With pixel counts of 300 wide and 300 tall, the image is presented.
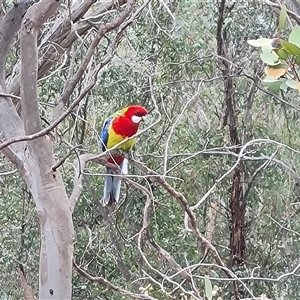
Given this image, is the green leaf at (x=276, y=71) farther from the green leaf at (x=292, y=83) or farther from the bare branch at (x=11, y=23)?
the bare branch at (x=11, y=23)

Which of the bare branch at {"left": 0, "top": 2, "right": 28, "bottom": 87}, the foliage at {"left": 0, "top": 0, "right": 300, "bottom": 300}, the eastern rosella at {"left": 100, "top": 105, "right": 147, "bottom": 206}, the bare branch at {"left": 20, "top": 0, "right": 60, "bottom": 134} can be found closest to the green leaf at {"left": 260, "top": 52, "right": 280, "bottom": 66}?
the bare branch at {"left": 20, "top": 0, "right": 60, "bottom": 134}

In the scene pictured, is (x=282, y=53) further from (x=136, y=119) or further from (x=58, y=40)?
(x=58, y=40)

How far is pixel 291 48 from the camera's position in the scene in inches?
22.5

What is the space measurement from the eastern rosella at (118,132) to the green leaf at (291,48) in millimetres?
1852

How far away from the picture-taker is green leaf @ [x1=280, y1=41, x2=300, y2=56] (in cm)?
57

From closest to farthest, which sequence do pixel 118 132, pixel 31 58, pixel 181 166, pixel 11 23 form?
pixel 31 58 < pixel 11 23 < pixel 118 132 < pixel 181 166

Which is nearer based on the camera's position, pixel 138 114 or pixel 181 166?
pixel 138 114

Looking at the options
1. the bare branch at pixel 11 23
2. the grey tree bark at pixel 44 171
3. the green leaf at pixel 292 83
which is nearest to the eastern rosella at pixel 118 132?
the bare branch at pixel 11 23

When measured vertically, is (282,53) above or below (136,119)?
above

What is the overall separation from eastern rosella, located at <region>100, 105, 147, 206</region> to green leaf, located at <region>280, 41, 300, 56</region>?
6.08 ft

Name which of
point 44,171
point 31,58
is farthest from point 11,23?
point 44,171

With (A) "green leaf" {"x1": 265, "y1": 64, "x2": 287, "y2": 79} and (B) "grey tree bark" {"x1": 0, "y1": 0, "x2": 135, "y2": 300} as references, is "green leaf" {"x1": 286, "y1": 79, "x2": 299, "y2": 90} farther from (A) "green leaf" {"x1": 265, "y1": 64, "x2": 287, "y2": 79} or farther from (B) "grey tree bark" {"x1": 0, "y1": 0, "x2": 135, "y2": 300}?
(B) "grey tree bark" {"x1": 0, "y1": 0, "x2": 135, "y2": 300}

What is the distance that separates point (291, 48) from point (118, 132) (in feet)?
6.99

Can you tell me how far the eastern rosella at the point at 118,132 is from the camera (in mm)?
2568
